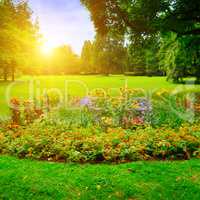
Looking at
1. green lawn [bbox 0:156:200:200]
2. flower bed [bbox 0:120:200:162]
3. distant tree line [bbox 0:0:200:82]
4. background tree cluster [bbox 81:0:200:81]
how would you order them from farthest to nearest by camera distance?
background tree cluster [bbox 81:0:200:81], distant tree line [bbox 0:0:200:82], flower bed [bbox 0:120:200:162], green lawn [bbox 0:156:200:200]

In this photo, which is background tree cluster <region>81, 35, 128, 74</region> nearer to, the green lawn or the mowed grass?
the mowed grass

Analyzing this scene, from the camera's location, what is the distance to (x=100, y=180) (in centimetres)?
583

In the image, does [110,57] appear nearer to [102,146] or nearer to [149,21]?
[149,21]

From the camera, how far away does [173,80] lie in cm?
3866

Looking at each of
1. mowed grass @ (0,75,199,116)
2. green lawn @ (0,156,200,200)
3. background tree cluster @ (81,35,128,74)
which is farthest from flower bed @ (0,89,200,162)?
background tree cluster @ (81,35,128,74)

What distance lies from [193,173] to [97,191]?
1.95 metres

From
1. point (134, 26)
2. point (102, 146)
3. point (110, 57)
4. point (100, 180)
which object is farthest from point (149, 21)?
point (110, 57)

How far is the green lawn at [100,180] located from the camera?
17.6ft

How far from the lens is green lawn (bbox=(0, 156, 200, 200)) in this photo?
17.6 ft

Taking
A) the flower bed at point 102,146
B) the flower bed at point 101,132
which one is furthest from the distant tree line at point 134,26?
the flower bed at point 102,146


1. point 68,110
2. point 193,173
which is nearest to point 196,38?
point 68,110

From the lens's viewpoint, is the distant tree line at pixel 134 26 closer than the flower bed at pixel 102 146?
No

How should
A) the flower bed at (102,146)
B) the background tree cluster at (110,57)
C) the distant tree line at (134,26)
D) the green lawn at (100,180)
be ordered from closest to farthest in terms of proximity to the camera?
the green lawn at (100,180) → the flower bed at (102,146) → the distant tree line at (134,26) → the background tree cluster at (110,57)

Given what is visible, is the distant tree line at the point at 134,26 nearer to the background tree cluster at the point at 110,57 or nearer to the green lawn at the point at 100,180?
the green lawn at the point at 100,180
